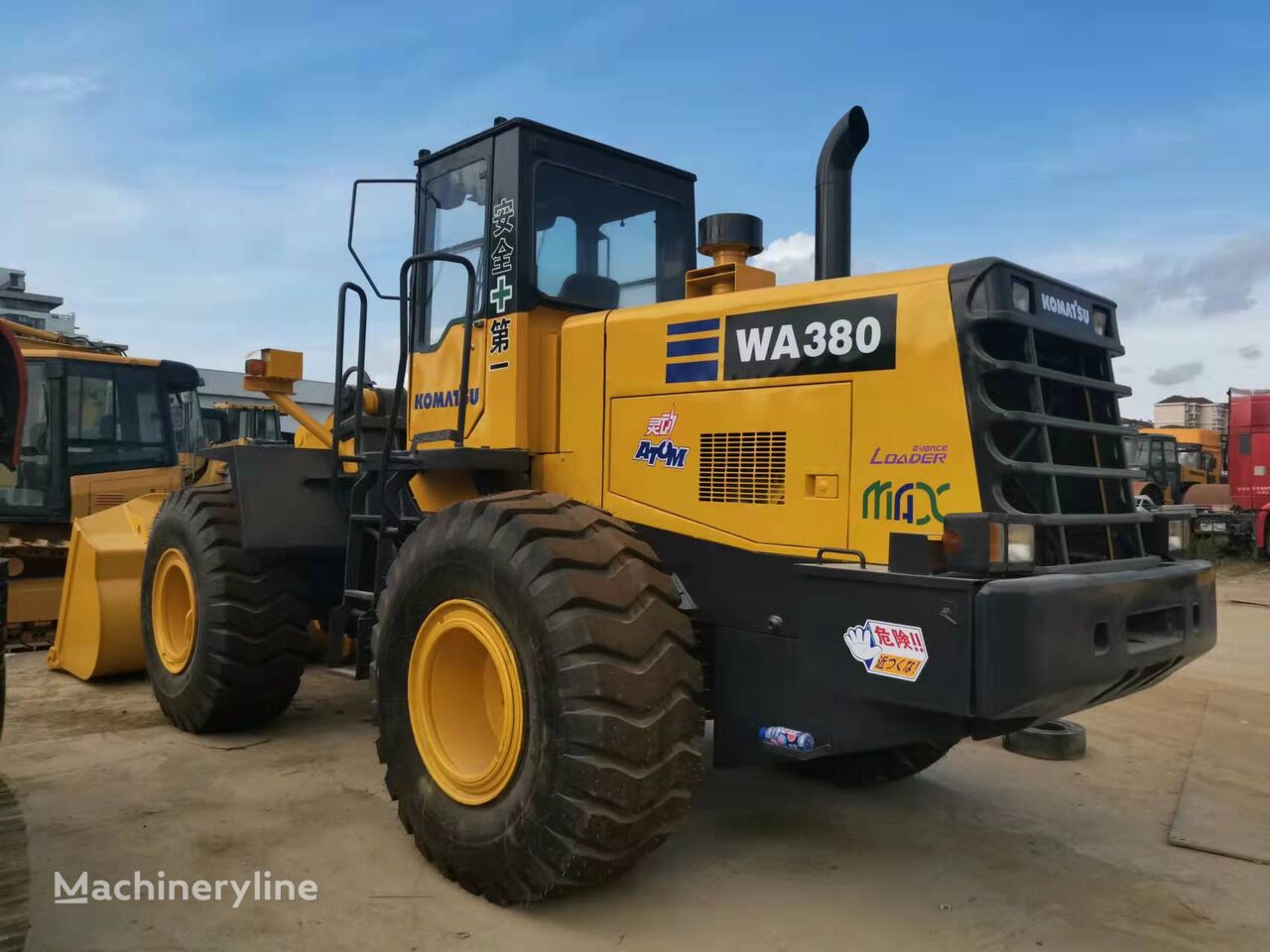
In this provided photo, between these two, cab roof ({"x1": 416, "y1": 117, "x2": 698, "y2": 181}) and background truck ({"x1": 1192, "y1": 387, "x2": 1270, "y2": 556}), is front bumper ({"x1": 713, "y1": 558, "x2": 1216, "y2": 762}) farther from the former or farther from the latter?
background truck ({"x1": 1192, "y1": 387, "x2": 1270, "y2": 556})

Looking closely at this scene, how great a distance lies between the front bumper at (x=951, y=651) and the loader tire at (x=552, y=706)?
0.32 m

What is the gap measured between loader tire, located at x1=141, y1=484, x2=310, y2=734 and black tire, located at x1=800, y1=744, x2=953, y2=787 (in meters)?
2.95

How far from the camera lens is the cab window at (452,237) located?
4941mm

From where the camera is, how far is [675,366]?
409 centimetres

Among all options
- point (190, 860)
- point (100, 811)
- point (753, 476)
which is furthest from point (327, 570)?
point (753, 476)

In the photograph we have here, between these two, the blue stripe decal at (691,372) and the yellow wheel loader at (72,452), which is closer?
the blue stripe decal at (691,372)

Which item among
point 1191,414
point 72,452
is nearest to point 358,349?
point 72,452

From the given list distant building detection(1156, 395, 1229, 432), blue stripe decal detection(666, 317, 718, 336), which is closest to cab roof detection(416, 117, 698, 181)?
blue stripe decal detection(666, 317, 718, 336)

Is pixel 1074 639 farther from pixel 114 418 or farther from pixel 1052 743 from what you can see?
pixel 114 418

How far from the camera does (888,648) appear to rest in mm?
3170

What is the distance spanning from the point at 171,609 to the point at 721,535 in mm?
3996

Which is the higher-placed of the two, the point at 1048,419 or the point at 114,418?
the point at 114,418

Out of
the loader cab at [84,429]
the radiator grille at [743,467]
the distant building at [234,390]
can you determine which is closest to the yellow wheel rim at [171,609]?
the radiator grille at [743,467]

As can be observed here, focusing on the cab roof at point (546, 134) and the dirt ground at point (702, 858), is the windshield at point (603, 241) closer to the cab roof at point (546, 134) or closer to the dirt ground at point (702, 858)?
the cab roof at point (546, 134)
